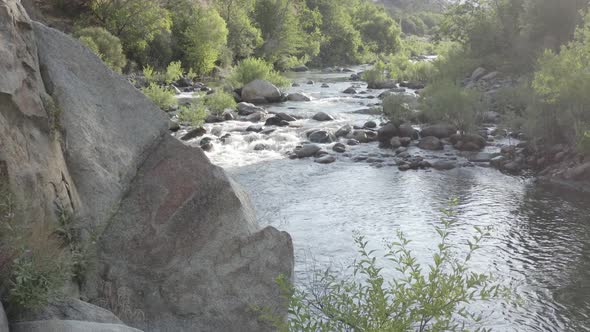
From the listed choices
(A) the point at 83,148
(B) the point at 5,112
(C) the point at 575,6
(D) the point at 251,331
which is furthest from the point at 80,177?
(C) the point at 575,6

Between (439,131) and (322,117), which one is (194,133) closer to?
(322,117)

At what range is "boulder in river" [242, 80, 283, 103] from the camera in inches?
1076

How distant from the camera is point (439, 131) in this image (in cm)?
1923

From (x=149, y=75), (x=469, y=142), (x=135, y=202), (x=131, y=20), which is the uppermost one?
(x=131, y=20)

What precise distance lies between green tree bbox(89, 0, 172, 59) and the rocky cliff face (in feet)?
99.8

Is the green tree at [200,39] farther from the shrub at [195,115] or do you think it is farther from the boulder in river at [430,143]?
the boulder in river at [430,143]

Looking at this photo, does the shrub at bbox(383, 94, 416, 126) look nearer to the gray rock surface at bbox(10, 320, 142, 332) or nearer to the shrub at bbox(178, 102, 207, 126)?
the shrub at bbox(178, 102, 207, 126)

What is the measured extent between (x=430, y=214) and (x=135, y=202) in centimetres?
767

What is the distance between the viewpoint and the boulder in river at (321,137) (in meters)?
Result: 19.4

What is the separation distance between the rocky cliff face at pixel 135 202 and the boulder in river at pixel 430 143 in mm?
12181

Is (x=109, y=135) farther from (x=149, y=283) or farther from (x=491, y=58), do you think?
(x=491, y=58)

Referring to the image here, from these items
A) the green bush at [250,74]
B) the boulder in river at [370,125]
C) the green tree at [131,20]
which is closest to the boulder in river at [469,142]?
the boulder in river at [370,125]

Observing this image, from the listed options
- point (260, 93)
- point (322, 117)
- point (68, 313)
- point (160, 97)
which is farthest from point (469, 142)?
point (68, 313)

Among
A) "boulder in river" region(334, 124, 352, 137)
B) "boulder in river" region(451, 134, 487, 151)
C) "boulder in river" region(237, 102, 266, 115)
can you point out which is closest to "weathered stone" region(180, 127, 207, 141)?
"boulder in river" region(237, 102, 266, 115)
